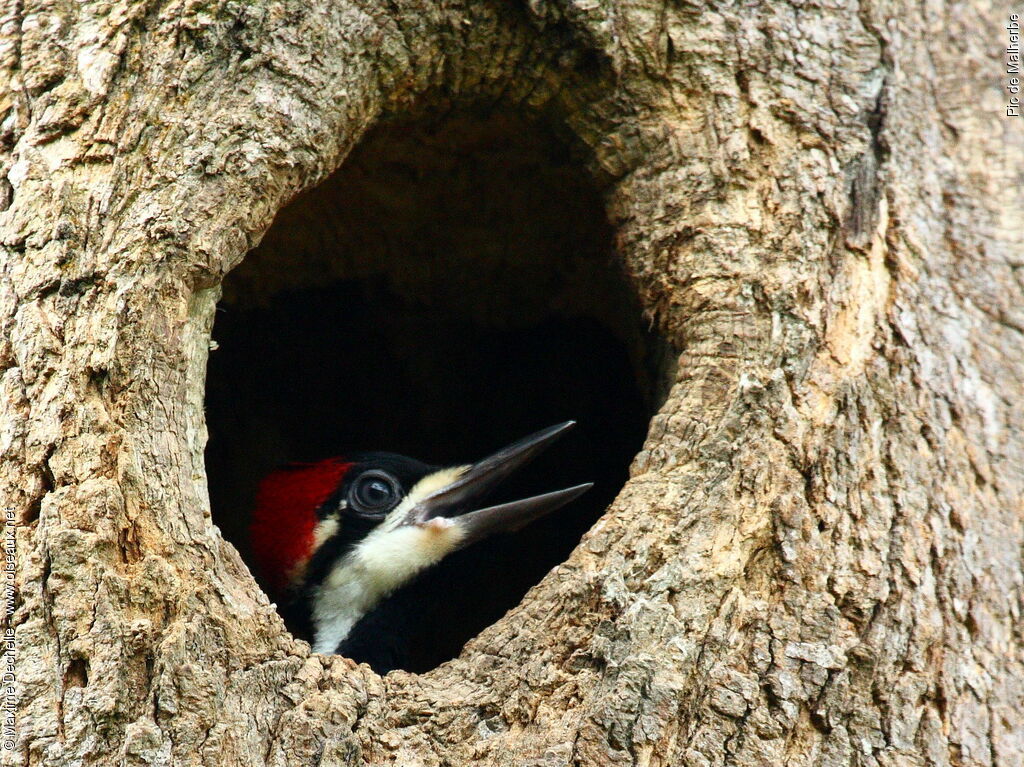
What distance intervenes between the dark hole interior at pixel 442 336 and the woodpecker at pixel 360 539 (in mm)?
763

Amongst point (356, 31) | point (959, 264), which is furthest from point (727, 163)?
point (356, 31)

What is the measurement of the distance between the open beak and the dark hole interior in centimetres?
82

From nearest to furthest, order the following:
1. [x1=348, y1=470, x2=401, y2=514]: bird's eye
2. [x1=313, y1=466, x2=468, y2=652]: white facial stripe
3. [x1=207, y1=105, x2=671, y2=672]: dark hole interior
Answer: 1. [x1=313, y1=466, x2=468, y2=652]: white facial stripe
2. [x1=348, y1=470, x2=401, y2=514]: bird's eye
3. [x1=207, y1=105, x2=671, y2=672]: dark hole interior

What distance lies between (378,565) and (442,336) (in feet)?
5.43

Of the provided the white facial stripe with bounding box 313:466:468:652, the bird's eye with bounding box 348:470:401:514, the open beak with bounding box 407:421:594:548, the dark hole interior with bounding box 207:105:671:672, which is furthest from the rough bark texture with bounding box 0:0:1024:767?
the dark hole interior with bounding box 207:105:671:672

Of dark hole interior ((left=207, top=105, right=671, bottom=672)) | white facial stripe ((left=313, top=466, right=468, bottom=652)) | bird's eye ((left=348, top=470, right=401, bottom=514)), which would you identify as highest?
dark hole interior ((left=207, top=105, right=671, bottom=672))

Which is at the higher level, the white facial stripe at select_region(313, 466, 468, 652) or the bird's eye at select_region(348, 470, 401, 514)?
the bird's eye at select_region(348, 470, 401, 514)

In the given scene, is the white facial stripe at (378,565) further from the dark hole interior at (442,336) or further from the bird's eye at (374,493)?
the dark hole interior at (442,336)

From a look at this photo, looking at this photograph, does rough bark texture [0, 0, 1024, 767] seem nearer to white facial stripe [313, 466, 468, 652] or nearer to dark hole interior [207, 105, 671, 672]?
white facial stripe [313, 466, 468, 652]

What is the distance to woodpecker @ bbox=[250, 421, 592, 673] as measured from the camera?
327 cm

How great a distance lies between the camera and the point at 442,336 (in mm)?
4773

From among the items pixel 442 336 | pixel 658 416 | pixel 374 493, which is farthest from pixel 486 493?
pixel 442 336

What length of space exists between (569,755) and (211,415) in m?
2.81

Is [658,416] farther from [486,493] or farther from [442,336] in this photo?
[442,336]
